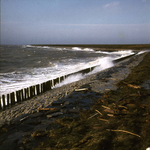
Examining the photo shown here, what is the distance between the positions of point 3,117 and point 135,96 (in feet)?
17.5

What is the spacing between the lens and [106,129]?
343 cm

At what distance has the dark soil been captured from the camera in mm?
2861

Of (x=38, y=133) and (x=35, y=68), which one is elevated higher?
(x=35, y=68)

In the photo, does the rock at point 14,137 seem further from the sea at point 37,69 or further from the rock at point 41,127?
the sea at point 37,69

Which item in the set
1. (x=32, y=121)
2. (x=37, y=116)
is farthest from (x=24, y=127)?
(x=37, y=116)

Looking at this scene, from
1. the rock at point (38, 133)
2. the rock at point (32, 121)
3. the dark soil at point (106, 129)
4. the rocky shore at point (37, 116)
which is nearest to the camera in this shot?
the dark soil at point (106, 129)

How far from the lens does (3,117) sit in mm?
4543

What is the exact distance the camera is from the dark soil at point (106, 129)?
2.86 m

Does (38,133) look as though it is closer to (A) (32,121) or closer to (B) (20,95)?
(A) (32,121)

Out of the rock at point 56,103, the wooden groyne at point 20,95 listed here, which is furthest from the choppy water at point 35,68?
the rock at point 56,103

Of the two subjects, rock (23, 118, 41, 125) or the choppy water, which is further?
the choppy water

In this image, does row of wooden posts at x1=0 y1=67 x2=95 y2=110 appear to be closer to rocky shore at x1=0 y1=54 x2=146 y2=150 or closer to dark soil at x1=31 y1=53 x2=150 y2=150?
rocky shore at x1=0 y1=54 x2=146 y2=150

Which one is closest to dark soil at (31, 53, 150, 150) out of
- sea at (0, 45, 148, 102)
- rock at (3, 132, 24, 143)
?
rock at (3, 132, 24, 143)

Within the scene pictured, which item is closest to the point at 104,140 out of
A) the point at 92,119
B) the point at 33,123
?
the point at 92,119
